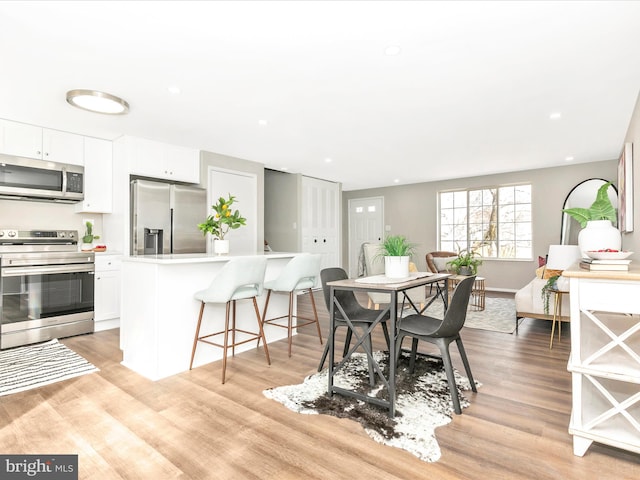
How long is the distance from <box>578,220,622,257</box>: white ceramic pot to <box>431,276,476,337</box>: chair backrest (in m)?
0.71

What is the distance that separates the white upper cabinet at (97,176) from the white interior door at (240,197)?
49.4 inches

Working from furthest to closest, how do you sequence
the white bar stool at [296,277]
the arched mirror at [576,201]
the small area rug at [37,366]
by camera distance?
the arched mirror at [576,201] < the white bar stool at [296,277] < the small area rug at [37,366]

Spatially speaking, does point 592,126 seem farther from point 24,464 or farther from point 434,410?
point 24,464

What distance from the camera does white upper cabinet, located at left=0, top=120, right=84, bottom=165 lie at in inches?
148

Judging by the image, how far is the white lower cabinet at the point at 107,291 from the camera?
4176mm

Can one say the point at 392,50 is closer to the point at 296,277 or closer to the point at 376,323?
the point at 376,323

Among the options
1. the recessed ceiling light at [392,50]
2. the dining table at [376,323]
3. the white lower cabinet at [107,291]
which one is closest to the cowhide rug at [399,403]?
the dining table at [376,323]

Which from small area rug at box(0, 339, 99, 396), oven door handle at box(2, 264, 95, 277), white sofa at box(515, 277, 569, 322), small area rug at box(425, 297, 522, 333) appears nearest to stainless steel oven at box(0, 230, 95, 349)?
oven door handle at box(2, 264, 95, 277)

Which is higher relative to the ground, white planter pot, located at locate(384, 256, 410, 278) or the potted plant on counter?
the potted plant on counter

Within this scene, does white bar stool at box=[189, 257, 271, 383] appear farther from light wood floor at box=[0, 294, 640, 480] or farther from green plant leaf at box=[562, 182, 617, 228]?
green plant leaf at box=[562, 182, 617, 228]

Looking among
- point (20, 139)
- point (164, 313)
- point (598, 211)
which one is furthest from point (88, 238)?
point (598, 211)

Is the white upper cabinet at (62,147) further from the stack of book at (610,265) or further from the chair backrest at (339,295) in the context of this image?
the stack of book at (610,265)

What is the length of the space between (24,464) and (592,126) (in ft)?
18.6

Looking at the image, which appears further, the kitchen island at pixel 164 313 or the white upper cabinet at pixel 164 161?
the white upper cabinet at pixel 164 161
